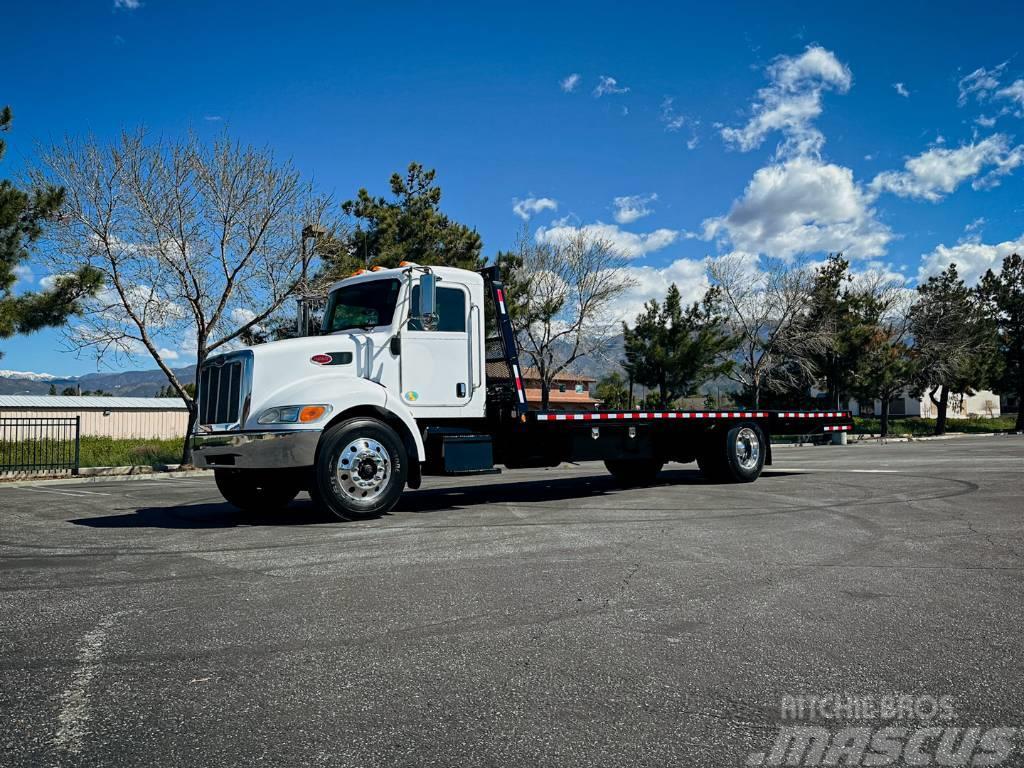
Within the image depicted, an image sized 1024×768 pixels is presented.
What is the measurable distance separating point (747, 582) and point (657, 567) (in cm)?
75

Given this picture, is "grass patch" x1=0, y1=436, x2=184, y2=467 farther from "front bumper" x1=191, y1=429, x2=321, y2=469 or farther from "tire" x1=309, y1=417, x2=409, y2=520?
"tire" x1=309, y1=417, x2=409, y2=520

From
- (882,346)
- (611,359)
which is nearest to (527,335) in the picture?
(611,359)

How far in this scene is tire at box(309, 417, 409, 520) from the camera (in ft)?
28.5

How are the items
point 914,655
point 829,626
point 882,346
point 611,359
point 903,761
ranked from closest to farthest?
1. point 903,761
2. point 914,655
3. point 829,626
4. point 611,359
5. point 882,346

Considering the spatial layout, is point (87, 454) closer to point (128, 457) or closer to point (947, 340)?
point (128, 457)

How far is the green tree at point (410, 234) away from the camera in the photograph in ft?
89.6

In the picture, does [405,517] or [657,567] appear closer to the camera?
[657,567]

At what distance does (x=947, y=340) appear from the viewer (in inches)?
1967

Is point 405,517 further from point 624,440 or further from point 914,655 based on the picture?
point 914,655

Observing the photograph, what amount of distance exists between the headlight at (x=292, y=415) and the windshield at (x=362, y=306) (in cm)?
Answer: 154

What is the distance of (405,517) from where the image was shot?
934cm

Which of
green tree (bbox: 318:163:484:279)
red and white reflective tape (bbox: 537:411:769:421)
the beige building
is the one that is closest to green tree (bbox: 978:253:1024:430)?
green tree (bbox: 318:163:484:279)

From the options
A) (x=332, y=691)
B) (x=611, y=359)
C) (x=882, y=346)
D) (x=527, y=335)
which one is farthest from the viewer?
(x=882, y=346)

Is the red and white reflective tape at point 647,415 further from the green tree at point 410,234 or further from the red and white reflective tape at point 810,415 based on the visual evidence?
the green tree at point 410,234
